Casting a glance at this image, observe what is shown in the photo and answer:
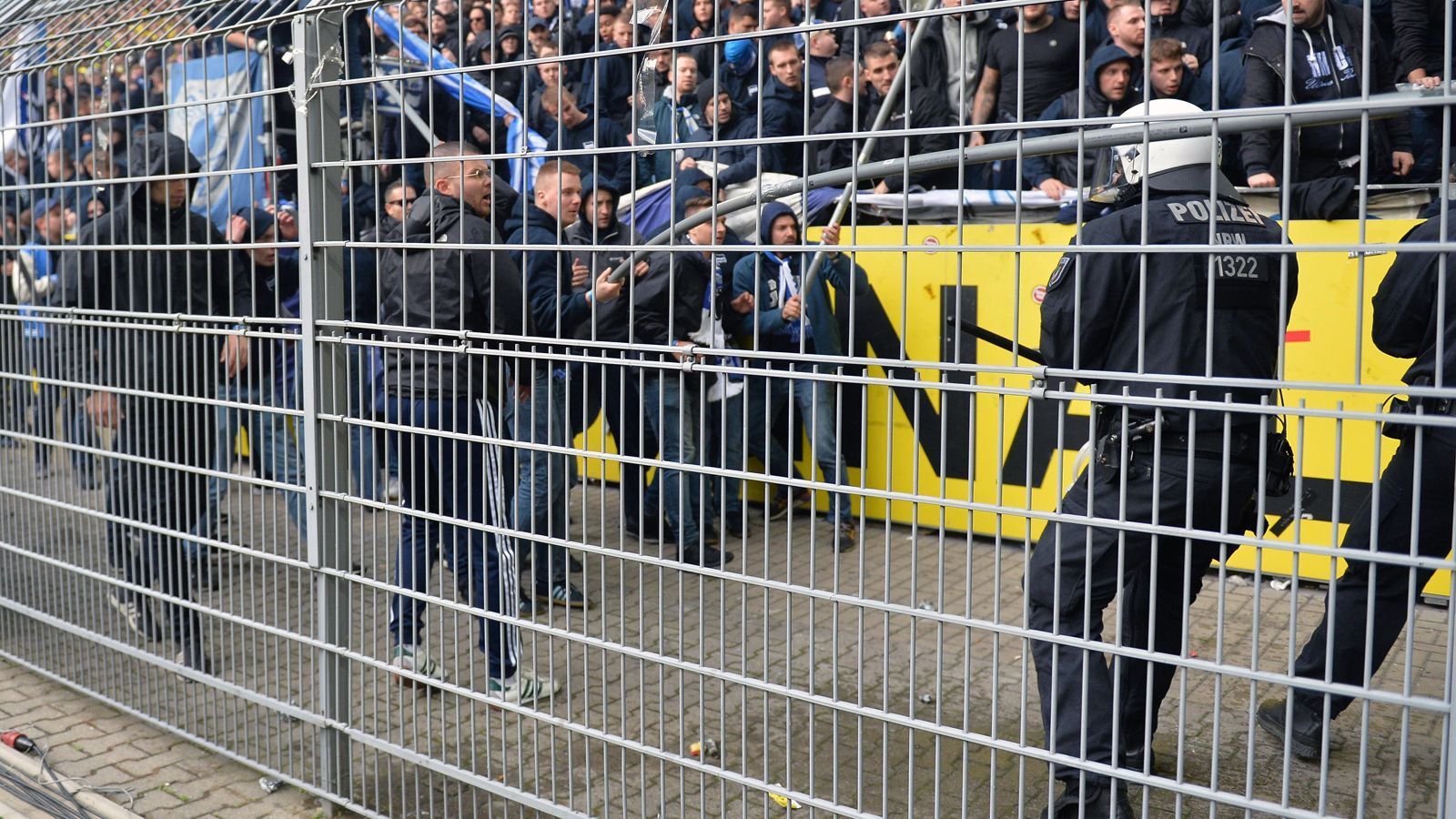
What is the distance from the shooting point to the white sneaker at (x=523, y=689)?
3.61 m

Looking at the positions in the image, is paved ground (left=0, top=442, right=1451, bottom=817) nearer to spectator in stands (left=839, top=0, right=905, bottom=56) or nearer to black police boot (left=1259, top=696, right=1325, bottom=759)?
black police boot (left=1259, top=696, right=1325, bottom=759)

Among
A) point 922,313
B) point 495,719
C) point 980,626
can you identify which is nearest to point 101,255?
point 495,719

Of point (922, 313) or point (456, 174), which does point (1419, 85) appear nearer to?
point (456, 174)

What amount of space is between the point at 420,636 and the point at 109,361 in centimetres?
175

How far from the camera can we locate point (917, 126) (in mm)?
4109

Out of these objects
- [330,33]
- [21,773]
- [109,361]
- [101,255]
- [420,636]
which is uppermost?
[330,33]

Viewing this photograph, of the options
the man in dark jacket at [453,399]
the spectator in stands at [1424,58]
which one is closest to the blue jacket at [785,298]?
the man in dark jacket at [453,399]

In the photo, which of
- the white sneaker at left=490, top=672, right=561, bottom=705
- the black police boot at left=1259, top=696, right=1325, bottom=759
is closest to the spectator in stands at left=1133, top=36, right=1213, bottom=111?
the black police boot at left=1259, top=696, right=1325, bottom=759

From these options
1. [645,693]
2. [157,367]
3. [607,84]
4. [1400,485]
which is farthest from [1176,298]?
[157,367]

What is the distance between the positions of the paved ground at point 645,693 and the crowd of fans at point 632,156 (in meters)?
0.16

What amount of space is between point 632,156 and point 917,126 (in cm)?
124

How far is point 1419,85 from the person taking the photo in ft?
7.76

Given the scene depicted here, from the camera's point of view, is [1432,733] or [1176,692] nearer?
[1432,733]

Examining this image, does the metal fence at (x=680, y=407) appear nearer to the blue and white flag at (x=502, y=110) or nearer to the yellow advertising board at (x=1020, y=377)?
the blue and white flag at (x=502, y=110)
